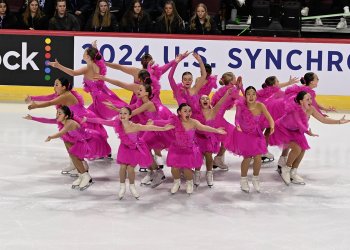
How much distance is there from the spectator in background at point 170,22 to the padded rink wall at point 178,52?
0.24 m

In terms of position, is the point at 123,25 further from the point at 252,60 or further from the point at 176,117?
the point at 176,117

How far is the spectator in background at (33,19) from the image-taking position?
499 inches

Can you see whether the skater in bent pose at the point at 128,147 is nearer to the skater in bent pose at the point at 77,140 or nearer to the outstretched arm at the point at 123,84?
the skater in bent pose at the point at 77,140

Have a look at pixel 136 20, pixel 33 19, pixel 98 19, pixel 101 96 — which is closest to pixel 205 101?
pixel 101 96

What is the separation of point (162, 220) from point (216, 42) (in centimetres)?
544

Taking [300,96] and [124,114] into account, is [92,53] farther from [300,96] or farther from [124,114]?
[300,96]

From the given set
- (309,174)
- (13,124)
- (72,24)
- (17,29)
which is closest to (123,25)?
(72,24)

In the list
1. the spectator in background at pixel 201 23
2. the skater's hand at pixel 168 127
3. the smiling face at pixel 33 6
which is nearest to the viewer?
the skater's hand at pixel 168 127

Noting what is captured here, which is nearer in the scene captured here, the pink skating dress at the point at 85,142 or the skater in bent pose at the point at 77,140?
the skater in bent pose at the point at 77,140

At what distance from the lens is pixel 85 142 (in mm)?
8375

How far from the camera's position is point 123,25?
12.7m

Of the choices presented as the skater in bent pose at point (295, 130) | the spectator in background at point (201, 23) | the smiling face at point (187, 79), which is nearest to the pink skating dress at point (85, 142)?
the smiling face at point (187, 79)

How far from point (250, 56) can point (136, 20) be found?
1816 millimetres

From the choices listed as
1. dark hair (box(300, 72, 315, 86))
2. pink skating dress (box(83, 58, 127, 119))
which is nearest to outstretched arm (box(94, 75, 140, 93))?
pink skating dress (box(83, 58, 127, 119))
